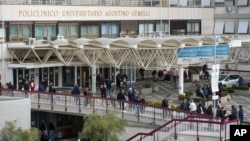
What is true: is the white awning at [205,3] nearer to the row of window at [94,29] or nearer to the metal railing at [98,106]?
the row of window at [94,29]

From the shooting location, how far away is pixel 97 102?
115ft

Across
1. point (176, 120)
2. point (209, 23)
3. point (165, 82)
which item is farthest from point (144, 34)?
point (176, 120)

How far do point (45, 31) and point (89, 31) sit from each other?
513cm

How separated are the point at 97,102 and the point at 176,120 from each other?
21.4 feet

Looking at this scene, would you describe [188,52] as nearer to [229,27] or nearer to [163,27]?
[163,27]

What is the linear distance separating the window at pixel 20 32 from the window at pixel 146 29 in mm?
13206

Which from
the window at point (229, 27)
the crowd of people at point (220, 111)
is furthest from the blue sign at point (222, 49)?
the window at point (229, 27)

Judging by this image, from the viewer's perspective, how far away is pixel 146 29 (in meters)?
58.0

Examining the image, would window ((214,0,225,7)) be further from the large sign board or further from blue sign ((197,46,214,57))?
blue sign ((197,46,214,57))

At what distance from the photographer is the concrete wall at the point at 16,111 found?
31.3m

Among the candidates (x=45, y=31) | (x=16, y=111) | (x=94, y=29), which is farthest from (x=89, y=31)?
(x=16, y=111)

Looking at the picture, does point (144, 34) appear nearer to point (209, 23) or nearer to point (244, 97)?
point (209, 23)

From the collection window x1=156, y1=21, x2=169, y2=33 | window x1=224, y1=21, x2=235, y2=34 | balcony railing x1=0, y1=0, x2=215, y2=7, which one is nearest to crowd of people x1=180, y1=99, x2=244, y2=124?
balcony railing x1=0, y1=0, x2=215, y2=7

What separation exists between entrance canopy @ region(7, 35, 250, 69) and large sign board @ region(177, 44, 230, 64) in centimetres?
50
